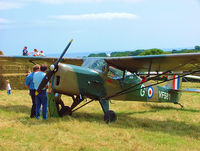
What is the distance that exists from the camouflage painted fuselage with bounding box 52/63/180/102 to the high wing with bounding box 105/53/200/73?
0.47 m

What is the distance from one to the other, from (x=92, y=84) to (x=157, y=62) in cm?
209

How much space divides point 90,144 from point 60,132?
1.02 meters

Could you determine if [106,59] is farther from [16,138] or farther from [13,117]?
[16,138]

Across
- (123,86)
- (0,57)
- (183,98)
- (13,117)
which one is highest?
(0,57)

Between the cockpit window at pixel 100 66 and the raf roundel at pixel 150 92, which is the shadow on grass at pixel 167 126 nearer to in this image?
the cockpit window at pixel 100 66

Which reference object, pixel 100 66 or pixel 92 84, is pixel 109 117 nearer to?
pixel 92 84

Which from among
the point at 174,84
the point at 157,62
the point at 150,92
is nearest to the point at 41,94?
the point at 157,62

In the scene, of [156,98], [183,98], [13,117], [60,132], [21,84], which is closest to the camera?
[60,132]

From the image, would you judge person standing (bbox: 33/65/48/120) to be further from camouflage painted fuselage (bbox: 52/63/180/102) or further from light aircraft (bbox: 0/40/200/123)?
camouflage painted fuselage (bbox: 52/63/180/102)

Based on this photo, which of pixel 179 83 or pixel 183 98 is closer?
pixel 179 83

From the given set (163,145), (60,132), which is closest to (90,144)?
(60,132)

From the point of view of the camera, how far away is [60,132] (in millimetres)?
5930

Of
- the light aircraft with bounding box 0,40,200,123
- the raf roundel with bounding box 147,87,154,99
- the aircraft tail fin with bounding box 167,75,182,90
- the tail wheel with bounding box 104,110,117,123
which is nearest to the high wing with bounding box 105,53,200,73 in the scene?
the light aircraft with bounding box 0,40,200,123

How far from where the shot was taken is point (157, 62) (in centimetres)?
814
